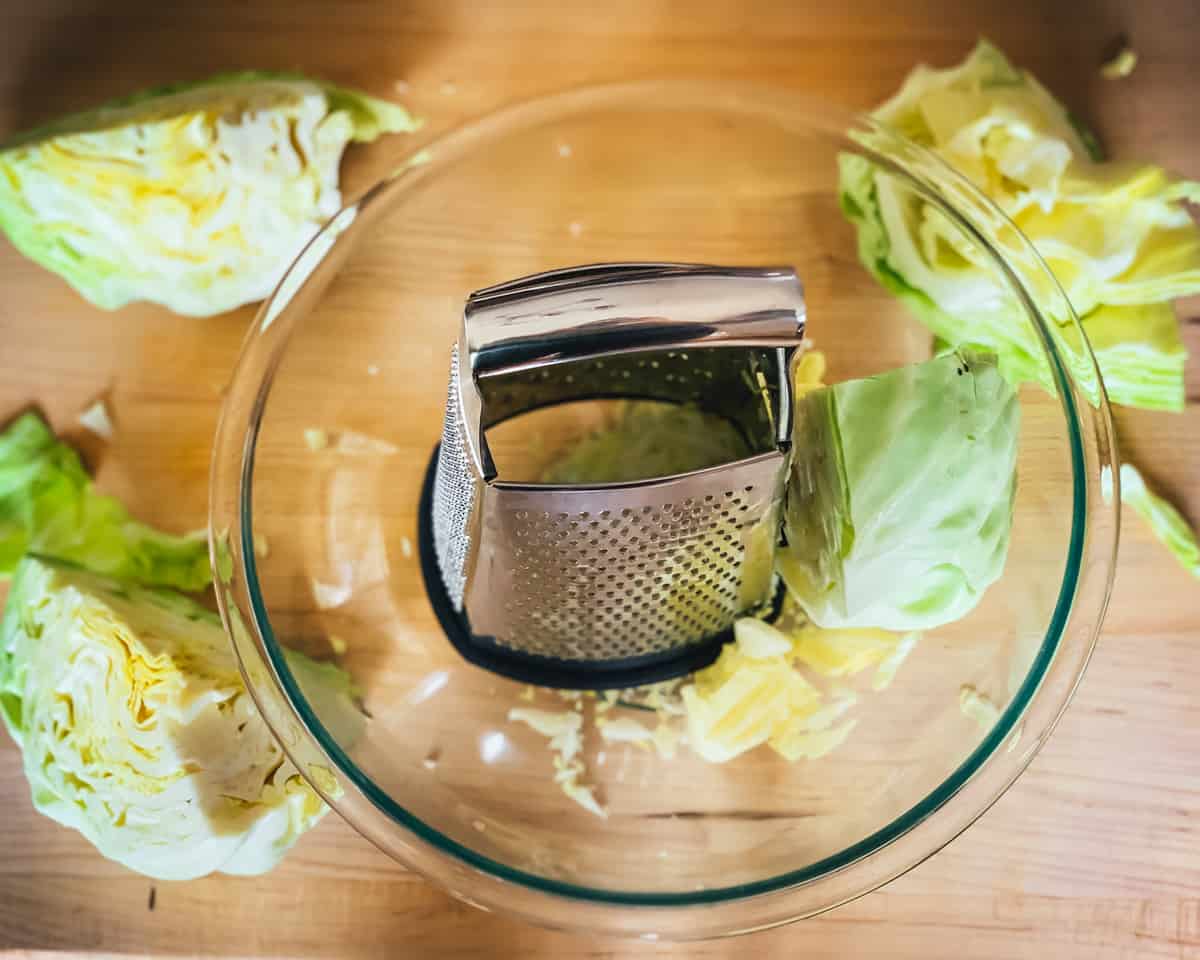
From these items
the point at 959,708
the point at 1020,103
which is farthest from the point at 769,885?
the point at 1020,103

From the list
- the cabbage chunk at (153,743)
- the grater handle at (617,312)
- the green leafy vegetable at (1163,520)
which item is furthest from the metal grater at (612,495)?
the green leafy vegetable at (1163,520)

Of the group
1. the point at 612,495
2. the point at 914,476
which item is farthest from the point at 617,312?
the point at 914,476

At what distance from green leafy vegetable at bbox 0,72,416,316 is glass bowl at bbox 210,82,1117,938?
0.10m

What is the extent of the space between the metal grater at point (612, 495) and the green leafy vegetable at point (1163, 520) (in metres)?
0.32

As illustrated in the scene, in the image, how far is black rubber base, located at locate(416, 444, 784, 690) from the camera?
821 mm

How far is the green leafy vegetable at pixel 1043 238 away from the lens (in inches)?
32.7

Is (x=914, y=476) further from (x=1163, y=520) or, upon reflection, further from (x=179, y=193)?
(x=179, y=193)

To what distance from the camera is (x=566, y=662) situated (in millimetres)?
822

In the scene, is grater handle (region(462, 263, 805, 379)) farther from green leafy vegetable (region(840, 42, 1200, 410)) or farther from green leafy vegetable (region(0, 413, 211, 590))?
green leafy vegetable (region(0, 413, 211, 590))

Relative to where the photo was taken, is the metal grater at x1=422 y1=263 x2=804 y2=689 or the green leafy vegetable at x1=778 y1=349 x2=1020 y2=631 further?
the green leafy vegetable at x1=778 y1=349 x2=1020 y2=631

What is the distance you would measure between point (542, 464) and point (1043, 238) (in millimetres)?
470

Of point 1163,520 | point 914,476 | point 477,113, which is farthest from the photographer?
point 477,113

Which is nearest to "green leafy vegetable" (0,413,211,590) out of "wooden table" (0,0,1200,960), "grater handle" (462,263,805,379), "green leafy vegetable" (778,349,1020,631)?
"wooden table" (0,0,1200,960)

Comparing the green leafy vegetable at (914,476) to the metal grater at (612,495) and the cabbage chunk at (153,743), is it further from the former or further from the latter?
the cabbage chunk at (153,743)
